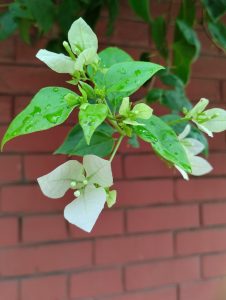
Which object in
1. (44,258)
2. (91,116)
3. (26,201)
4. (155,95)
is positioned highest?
(155,95)

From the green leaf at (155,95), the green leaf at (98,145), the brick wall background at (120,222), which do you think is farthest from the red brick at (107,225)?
the green leaf at (98,145)

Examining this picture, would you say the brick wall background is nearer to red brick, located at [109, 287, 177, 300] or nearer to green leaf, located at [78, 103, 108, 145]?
red brick, located at [109, 287, 177, 300]

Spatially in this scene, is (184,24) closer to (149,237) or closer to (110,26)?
(110,26)

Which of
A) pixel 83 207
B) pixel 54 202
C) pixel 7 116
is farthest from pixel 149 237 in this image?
pixel 83 207

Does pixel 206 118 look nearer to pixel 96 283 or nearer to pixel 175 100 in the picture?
pixel 175 100

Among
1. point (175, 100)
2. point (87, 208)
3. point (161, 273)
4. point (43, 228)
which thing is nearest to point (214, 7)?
point (175, 100)
